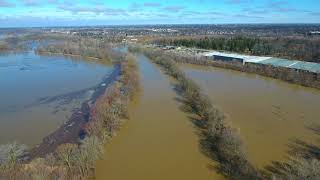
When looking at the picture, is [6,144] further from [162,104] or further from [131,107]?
[162,104]

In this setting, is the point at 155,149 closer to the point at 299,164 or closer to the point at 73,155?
the point at 73,155

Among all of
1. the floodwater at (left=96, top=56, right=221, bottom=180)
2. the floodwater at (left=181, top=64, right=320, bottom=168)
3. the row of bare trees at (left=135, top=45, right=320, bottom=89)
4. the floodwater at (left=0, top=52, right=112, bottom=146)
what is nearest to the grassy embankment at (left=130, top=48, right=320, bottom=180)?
the floodwater at (left=96, top=56, right=221, bottom=180)

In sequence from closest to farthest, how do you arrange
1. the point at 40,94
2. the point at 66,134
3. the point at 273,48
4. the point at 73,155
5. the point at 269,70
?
the point at 73,155, the point at 66,134, the point at 40,94, the point at 269,70, the point at 273,48

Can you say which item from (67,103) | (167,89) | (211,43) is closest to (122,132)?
(67,103)

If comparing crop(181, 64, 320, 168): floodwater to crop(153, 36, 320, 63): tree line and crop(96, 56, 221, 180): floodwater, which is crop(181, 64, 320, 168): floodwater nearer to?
crop(96, 56, 221, 180): floodwater

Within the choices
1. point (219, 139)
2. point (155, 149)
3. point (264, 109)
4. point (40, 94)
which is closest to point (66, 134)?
point (155, 149)

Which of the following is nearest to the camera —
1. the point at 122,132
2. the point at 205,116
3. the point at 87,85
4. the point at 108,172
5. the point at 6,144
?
the point at 108,172

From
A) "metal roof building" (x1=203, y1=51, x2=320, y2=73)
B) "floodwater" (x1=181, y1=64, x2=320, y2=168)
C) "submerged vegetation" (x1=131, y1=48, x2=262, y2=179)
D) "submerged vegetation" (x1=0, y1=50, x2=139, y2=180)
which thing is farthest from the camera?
"metal roof building" (x1=203, y1=51, x2=320, y2=73)
